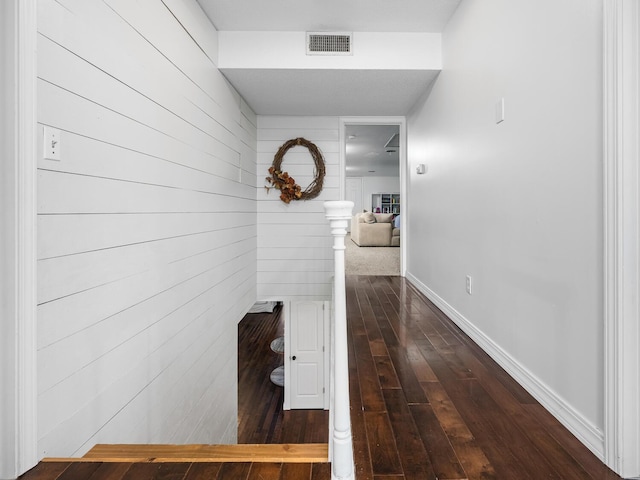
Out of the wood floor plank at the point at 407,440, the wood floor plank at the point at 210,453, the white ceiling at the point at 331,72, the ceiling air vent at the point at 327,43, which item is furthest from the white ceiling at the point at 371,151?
the wood floor plank at the point at 210,453

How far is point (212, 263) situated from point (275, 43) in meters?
1.90

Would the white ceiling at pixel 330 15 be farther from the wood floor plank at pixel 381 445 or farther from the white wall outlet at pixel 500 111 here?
the wood floor plank at pixel 381 445

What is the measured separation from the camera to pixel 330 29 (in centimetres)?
286

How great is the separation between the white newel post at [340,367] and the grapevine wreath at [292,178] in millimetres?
3201

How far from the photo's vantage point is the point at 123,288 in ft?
5.16

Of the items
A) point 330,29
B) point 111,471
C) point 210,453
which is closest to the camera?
point 111,471

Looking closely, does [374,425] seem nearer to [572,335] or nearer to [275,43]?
[572,335]

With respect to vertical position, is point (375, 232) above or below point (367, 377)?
above

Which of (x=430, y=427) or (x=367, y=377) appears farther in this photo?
(x=367, y=377)

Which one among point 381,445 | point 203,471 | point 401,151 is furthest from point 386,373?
point 401,151

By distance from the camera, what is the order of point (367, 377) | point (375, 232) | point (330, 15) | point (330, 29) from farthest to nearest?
point (375, 232) → point (330, 29) → point (330, 15) → point (367, 377)

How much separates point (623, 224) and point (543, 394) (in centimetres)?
82

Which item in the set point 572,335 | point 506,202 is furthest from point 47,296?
point 506,202

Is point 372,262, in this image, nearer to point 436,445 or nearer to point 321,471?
point 436,445
